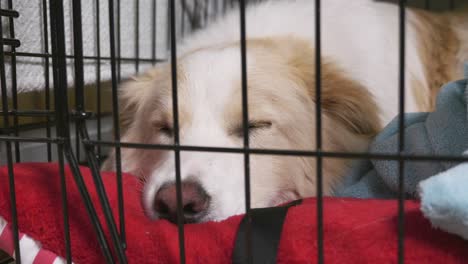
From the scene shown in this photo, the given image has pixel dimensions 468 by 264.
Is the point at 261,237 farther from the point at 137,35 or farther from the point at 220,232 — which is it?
the point at 137,35

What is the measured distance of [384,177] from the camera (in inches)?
35.3

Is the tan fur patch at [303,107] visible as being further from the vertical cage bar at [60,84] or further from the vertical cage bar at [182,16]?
the vertical cage bar at [182,16]

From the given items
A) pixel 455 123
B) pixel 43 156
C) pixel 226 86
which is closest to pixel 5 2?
pixel 43 156

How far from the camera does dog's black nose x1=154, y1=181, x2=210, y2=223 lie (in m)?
0.84

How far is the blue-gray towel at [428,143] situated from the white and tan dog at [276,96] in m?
0.17

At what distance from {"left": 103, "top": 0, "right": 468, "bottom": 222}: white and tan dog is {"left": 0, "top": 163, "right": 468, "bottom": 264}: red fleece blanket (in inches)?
3.7

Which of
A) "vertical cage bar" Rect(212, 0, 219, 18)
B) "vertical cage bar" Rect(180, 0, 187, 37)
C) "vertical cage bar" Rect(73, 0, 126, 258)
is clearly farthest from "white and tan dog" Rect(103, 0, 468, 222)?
"vertical cage bar" Rect(212, 0, 219, 18)

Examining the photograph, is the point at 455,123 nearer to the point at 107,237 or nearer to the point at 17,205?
the point at 107,237

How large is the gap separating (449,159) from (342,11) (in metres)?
0.96

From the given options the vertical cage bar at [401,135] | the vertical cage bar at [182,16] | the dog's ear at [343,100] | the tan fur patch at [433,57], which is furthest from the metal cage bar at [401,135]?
the vertical cage bar at [182,16]

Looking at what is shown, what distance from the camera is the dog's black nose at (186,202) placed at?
0.84 meters

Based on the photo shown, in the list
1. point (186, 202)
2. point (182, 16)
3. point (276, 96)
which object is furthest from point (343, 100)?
point (182, 16)

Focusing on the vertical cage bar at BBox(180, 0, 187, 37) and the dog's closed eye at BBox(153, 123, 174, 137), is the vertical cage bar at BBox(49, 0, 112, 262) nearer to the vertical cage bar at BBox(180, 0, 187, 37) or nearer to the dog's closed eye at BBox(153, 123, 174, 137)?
the dog's closed eye at BBox(153, 123, 174, 137)

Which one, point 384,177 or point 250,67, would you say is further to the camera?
point 250,67
